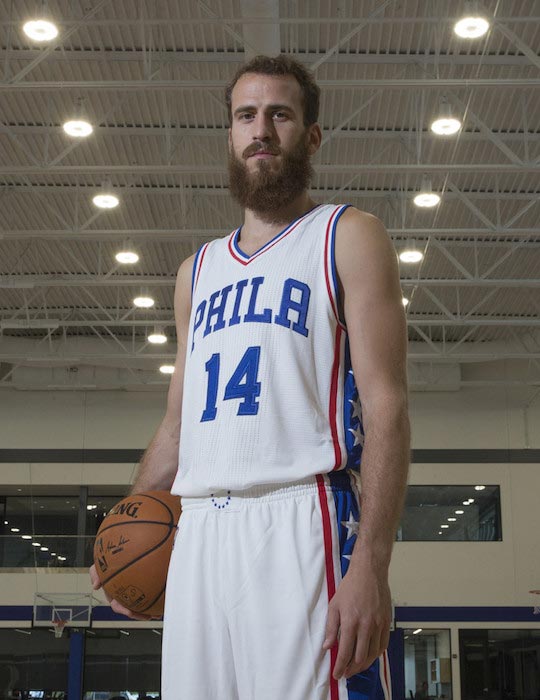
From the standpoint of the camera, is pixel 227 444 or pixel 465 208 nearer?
pixel 227 444

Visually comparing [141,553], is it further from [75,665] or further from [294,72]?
[75,665]

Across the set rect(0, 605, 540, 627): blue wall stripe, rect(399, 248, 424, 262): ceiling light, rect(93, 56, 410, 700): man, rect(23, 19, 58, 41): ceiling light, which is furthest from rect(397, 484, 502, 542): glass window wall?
rect(93, 56, 410, 700): man

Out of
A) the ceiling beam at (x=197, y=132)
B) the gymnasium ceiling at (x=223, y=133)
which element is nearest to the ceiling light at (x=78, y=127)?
the gymnasium ceiling at (x=223, y=133)

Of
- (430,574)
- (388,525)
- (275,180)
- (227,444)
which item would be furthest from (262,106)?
(430,574)

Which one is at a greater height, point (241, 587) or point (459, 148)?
point (459, 148)

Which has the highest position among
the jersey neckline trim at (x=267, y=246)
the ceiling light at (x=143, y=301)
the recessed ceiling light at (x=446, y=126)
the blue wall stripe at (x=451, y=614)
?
the ceiling light at (x=143, y=301)

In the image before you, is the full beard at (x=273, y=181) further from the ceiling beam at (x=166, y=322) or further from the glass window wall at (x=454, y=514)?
the glass window wall at (x=454, y=514)

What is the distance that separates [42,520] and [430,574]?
9.18m

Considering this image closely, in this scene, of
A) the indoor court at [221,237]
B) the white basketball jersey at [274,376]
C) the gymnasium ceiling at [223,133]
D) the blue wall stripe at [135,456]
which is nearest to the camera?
the white basketball jersey at [274,376]

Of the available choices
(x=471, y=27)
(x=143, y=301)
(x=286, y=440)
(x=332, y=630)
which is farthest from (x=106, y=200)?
(x=332, y=630)

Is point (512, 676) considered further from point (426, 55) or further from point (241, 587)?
point (241, 587)

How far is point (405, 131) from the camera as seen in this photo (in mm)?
14211

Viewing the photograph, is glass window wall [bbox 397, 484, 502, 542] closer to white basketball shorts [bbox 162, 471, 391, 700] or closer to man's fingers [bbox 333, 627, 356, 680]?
white basketball shorts [bbox 162, 471, 391, 700]

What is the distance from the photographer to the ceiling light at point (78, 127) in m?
12.9
